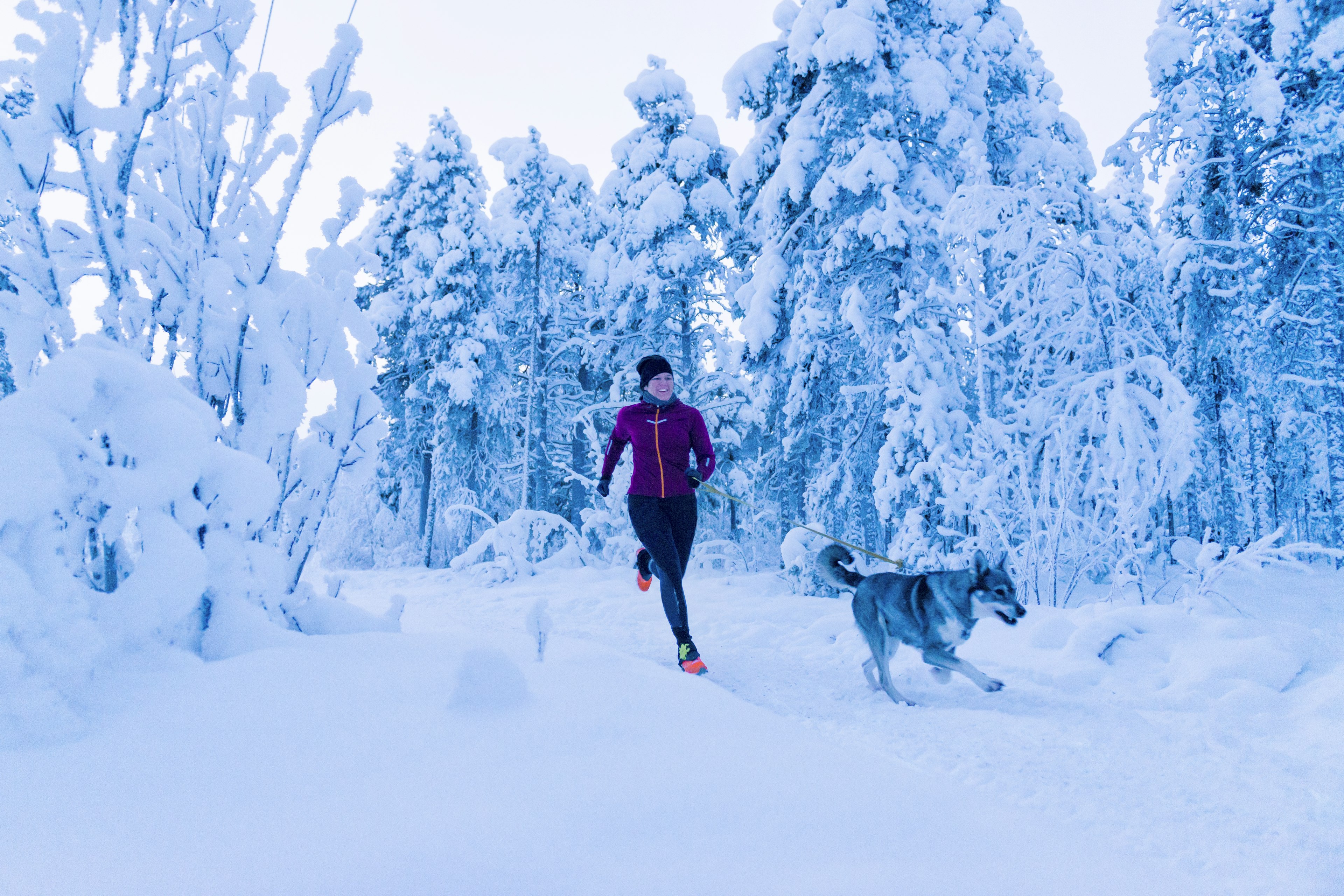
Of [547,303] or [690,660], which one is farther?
[547,303]

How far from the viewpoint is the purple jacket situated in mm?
4570

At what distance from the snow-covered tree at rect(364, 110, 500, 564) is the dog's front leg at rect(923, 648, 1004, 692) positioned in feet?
44.6

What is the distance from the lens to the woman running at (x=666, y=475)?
444cm

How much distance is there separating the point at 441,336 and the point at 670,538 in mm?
14153

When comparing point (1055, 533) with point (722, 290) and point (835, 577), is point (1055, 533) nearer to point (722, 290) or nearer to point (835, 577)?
point (835, 577)

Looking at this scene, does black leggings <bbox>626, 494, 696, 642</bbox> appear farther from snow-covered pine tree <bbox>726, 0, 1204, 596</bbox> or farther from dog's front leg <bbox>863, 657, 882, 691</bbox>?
snow-covered pine tree <bbox>726, 0, 1204, 596</bbox>

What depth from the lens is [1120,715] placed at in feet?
10.7

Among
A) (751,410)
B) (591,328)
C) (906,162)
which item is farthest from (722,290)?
(906,162)

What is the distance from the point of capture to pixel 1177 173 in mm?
11945

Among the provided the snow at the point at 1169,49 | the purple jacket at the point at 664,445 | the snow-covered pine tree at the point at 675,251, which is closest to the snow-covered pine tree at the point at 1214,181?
the snow at the point at 1169,49

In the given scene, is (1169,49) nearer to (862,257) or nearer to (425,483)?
(862,257)

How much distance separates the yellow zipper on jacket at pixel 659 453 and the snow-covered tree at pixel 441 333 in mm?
12302

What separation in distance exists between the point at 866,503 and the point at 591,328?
822cm

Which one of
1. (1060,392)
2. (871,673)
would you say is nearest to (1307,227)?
(1060,392)
